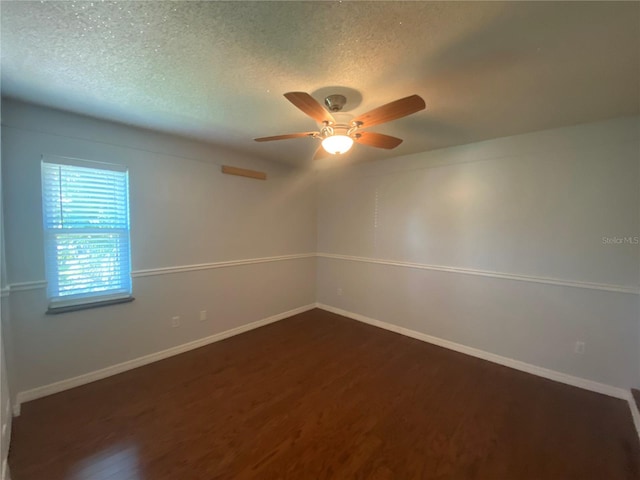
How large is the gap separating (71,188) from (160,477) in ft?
7.72

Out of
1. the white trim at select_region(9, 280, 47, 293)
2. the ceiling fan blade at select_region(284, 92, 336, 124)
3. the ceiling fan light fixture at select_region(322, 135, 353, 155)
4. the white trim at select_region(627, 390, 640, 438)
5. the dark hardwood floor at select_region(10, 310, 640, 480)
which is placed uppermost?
the ceiling fan blade at select_region(284, 92, 336, 124)

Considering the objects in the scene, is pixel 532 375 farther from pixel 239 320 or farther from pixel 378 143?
pixel 239 320

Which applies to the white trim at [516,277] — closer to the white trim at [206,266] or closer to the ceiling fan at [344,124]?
the white trim at [206,266]

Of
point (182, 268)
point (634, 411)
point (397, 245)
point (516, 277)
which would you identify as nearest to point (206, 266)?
point (182, 268)

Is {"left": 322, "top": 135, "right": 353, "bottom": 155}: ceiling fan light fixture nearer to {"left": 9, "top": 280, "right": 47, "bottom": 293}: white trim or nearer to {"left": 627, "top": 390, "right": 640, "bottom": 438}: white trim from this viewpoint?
Answer: {"left": 9, "top": 280, "right": 47, "bottom": 293}: white trim

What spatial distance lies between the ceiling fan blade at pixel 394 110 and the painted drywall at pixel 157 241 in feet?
7.18

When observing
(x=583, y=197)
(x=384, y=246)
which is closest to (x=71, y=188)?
(x=384, y=246)

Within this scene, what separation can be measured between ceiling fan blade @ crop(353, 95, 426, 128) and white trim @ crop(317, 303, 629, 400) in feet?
9.22

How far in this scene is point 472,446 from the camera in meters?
1.82

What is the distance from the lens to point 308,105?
5.16 ft

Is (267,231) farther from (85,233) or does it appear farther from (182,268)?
(85,233)

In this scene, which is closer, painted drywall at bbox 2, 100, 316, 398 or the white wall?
painted drywall at bbox 2, 100, 316, 398

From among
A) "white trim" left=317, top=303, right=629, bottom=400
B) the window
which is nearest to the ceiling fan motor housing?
the window

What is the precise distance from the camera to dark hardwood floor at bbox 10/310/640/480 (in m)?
1.64
